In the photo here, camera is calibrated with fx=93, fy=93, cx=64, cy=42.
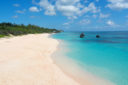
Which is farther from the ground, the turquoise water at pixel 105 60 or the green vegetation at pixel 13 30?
the green vegetation at pixel 13 30

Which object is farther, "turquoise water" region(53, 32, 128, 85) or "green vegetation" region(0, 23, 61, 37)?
"green vegetation" region(0, 23, 61, 37)

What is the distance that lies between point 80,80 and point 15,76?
4.66 meters

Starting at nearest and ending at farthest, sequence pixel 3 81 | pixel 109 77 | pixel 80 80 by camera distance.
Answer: pixel 3 81
pixel 80 80
pixel 109 77

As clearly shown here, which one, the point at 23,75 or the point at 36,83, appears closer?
the point at 36,83

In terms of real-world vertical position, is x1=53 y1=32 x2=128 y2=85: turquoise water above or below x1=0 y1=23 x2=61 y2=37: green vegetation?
below

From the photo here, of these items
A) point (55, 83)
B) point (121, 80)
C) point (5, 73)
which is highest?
point (5, 73)

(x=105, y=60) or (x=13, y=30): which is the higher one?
(x=13, y=30)

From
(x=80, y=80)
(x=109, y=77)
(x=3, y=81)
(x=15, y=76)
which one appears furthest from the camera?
(x=109, y=77)

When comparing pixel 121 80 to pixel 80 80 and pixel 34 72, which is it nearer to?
pixel 80 80

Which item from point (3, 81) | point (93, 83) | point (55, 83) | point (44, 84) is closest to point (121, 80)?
point (93, 83)

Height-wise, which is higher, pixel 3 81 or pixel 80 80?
pixel 3 81

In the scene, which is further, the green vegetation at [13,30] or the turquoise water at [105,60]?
the green vegetation at [13,30]

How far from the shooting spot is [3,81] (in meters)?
5.77

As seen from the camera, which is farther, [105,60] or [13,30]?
[13,30]
